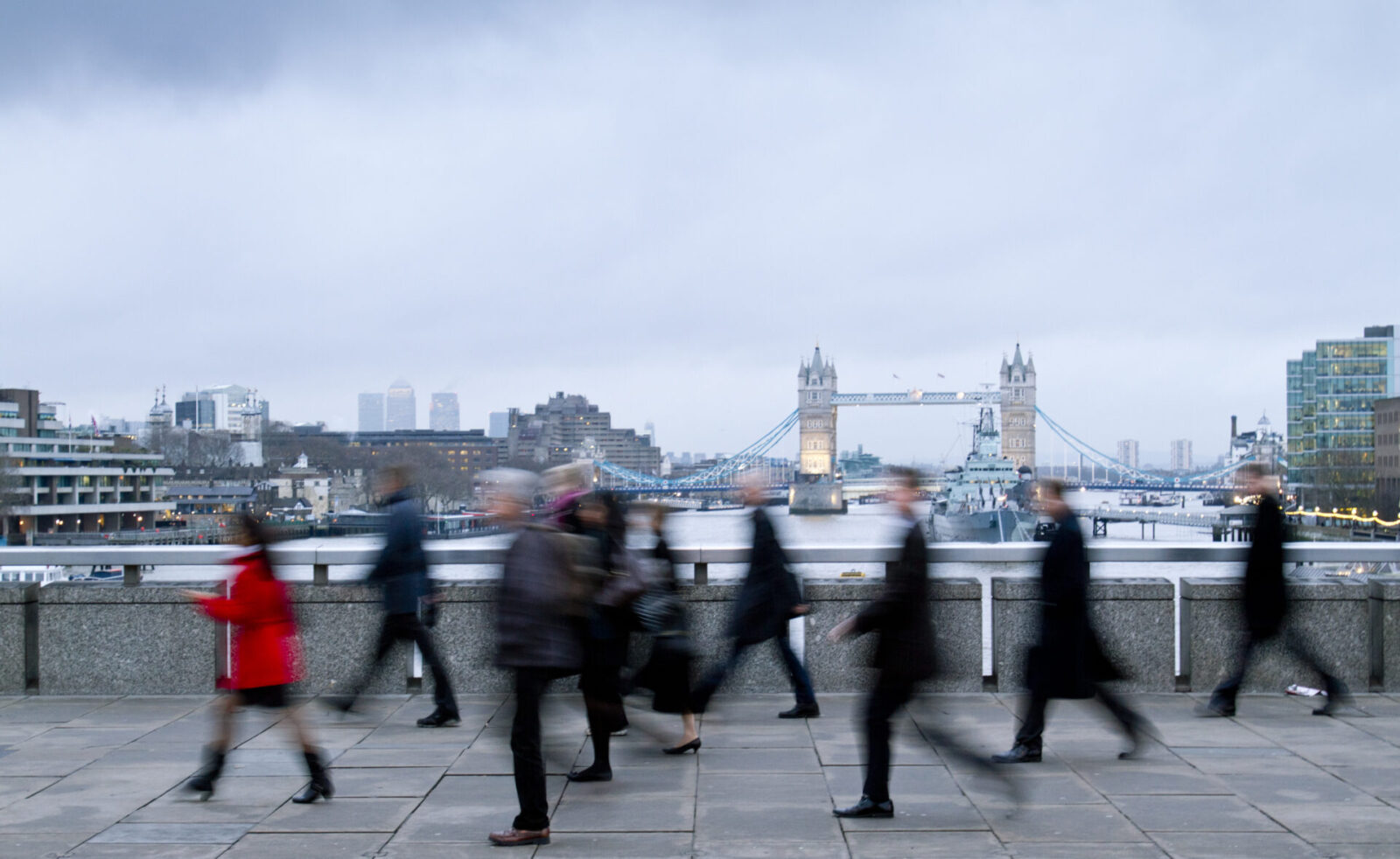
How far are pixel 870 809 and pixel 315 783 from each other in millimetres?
2476

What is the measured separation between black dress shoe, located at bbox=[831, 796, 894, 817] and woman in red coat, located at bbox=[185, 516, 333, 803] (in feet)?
7.68

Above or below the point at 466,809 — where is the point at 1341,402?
above

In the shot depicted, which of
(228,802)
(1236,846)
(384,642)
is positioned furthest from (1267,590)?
(228,802)

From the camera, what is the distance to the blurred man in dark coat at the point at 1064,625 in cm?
659

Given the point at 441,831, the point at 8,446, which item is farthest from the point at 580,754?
the point at 8,446

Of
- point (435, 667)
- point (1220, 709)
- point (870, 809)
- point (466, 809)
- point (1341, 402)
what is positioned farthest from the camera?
point (1341, 402)

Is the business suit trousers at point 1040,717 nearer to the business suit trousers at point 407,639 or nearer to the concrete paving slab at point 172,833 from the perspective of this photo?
the business suit trousers at point 407,639

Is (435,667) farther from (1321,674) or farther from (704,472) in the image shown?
(704,472)

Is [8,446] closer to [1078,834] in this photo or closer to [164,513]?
[164,513]

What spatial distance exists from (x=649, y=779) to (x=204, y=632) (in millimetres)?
3614

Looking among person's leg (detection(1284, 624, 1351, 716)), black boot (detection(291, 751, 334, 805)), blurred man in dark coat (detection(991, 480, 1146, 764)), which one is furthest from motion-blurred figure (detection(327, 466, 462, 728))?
person's leg (detection(1284, 624, 1351, 716))

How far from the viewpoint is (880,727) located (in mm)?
5676

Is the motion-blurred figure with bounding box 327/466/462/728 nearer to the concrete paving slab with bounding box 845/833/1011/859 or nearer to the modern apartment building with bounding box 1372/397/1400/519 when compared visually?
the concrete paving slab with bounding box 845/833/1011/859

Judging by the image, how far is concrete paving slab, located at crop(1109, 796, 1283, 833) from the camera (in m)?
5.65
